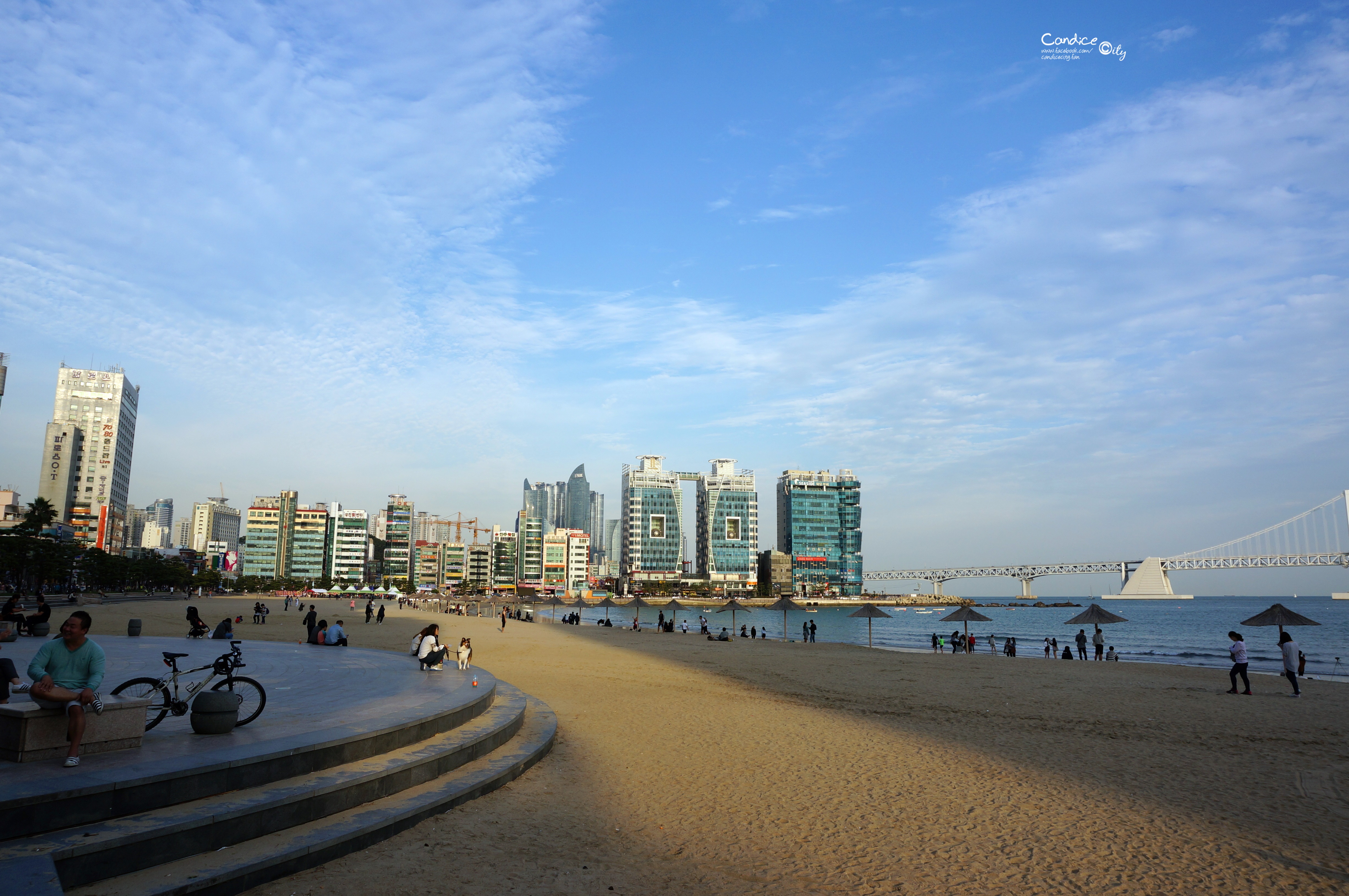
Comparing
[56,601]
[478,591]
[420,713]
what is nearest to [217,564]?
[478,591]

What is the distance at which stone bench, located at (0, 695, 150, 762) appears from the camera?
5848mm

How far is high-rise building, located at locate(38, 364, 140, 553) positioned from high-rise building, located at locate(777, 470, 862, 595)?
14141cm

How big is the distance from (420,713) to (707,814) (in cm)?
363

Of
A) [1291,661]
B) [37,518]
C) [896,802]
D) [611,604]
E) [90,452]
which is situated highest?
[90,452]

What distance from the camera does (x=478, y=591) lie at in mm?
175000

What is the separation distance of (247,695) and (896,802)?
7.26 meters

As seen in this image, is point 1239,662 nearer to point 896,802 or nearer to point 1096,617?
point 1096,617

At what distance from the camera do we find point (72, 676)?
6.38 meters

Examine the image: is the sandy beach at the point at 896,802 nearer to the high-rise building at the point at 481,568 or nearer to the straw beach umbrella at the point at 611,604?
the straw beach umbrella at the point at 611,604

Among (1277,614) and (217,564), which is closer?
(1277,614)

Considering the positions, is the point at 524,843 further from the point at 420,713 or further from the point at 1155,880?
the point at 1155,880

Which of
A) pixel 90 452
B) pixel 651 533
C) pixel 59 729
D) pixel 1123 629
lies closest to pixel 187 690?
pixel 59 729

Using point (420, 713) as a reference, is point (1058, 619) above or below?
below

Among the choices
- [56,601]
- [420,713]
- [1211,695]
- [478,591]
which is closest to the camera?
[420,713]
